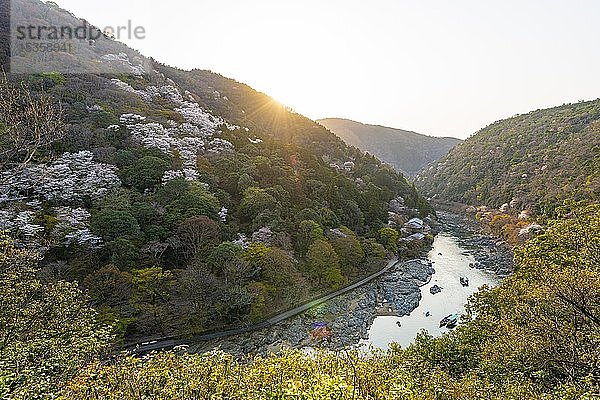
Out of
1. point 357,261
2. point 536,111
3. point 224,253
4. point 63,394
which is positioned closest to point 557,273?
point 63,394

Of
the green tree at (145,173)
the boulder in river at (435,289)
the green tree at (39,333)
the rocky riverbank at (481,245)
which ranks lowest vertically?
the boulder in river at (435,289)

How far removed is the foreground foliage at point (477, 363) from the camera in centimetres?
748

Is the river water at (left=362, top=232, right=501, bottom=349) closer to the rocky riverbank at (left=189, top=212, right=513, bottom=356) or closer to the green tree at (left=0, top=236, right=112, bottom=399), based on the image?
the rocky riverbank at (left=189, top=212, right=513, bottom=356)

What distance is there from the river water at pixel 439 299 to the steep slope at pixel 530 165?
14.1 metres

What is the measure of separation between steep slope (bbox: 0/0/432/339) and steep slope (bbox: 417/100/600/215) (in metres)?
24.3

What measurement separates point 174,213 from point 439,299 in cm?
2255

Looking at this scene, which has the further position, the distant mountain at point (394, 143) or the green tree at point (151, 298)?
the distant mountain at point (394, 143)

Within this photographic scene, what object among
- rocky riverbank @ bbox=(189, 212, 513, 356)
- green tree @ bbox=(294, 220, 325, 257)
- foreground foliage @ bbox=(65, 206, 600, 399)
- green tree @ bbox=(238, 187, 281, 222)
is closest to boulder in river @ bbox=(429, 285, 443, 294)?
rocky riverbank @ bbox=(189, 212, 513, 356)

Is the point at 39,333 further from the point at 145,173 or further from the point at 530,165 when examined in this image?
the point at 530,165

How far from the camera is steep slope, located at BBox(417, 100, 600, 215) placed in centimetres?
5319

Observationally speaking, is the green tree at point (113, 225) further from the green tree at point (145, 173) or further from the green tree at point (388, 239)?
the green tree at point (388, 239)

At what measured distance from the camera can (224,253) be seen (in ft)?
87.2

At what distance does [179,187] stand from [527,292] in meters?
25.3

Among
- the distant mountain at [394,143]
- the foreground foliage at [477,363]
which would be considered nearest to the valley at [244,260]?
the foreground foliage at [477,363]
